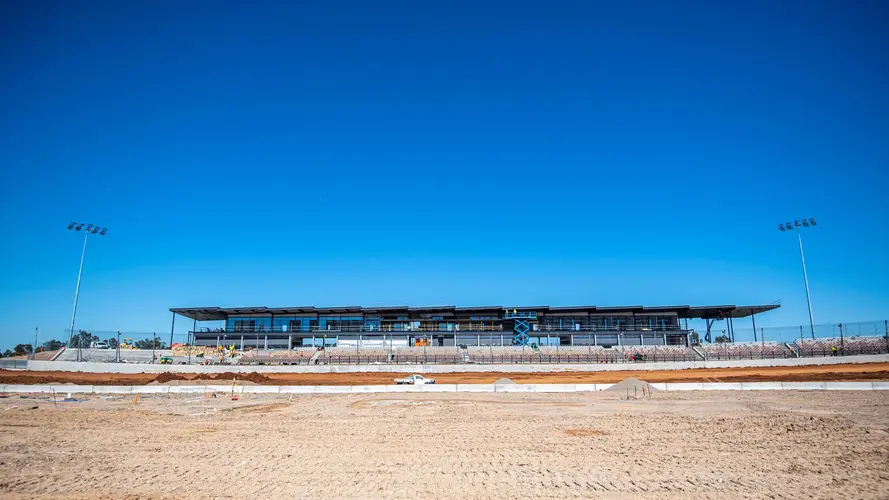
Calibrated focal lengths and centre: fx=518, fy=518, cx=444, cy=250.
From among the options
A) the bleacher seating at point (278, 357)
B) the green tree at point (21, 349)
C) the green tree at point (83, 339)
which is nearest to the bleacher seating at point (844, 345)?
the bleacher seating at point (278, 357)

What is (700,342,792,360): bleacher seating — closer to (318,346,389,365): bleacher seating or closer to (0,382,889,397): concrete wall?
Result: (0,382,889,397): concrete wall

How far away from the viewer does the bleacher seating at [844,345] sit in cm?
5912

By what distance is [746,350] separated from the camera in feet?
217

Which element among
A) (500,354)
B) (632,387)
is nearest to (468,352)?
(500,354)

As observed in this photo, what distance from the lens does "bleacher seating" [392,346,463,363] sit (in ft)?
206

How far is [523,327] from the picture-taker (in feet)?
250

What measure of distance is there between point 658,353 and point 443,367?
95.6ft

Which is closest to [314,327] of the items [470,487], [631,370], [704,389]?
[631,370]

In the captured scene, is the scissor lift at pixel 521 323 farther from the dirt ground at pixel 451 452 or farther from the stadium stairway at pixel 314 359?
the dirt ground at pixel 451 452

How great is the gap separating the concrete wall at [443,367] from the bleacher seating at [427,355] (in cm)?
558

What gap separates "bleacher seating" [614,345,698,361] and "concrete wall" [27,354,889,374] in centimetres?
646

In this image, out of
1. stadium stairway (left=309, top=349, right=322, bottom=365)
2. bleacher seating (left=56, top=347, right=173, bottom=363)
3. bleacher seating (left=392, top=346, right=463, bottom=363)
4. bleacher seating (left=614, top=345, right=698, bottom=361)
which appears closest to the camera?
bleacher seating (left=56, top=347, right=173, bottom=363)

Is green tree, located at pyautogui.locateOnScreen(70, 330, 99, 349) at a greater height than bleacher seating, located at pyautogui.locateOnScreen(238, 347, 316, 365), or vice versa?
green tree, located at pyautogui.locateOnScreen(70, 330, 99, 349)

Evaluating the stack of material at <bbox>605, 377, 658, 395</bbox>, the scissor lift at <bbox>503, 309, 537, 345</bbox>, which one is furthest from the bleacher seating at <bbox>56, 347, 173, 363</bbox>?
the stack of material at <bbox>605, 377, 658, 395</bbox>
